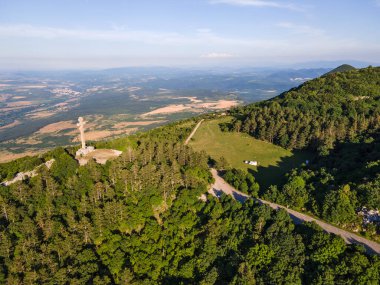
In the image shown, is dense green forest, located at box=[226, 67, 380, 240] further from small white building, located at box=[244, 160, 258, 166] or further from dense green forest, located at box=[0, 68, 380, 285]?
small white building, located at box=[244, 160, 258, 166]

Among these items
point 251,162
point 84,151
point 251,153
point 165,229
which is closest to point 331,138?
point 251,153

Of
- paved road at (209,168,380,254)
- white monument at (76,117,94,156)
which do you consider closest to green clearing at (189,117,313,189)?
paved road at (209,168,380,254)

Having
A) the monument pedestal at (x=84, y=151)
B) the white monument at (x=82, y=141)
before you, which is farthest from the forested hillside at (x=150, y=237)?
the white monument at (x=82, y=141)

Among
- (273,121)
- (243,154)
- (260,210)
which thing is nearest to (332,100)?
(273,121)

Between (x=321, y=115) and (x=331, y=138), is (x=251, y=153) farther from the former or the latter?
(x=321, y=115)

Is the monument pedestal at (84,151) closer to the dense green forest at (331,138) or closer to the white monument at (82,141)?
the white monument at (82,141)

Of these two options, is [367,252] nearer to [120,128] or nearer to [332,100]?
[332,100]
